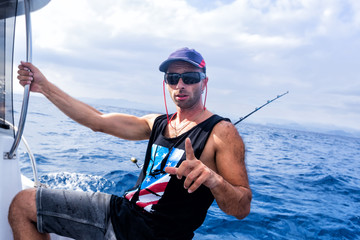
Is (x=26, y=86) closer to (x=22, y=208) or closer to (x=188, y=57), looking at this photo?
(x=22, y=208)

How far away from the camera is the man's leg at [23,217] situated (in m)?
1.51

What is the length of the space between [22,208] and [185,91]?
1264 millimetres

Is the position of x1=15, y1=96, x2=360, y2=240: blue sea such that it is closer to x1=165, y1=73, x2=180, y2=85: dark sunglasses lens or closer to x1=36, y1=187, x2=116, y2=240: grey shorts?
x1=36, y1=187, x2=116, y2=240: grey shorts

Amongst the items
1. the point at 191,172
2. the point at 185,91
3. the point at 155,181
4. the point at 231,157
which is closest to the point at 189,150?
the point at 191,172

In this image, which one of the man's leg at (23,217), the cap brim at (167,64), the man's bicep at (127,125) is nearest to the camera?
the man's leg at (23,217)

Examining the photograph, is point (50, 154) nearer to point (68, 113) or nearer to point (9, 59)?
point (68, 113)

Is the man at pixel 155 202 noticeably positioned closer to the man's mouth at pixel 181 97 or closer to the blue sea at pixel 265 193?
the man's mouth at pixel 181 97

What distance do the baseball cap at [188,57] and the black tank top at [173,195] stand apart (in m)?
0.41

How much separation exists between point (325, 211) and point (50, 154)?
6582 millimetres

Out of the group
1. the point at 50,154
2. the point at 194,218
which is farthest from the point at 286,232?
A: the point at 50,154

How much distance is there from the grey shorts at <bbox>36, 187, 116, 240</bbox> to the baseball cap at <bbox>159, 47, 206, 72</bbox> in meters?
1.09

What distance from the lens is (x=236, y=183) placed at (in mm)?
1474

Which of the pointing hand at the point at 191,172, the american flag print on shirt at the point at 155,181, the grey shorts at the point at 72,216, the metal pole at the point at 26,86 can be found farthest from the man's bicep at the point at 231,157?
the metal pole at the point at 26,86

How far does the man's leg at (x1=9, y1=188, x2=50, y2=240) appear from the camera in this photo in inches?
59.6
